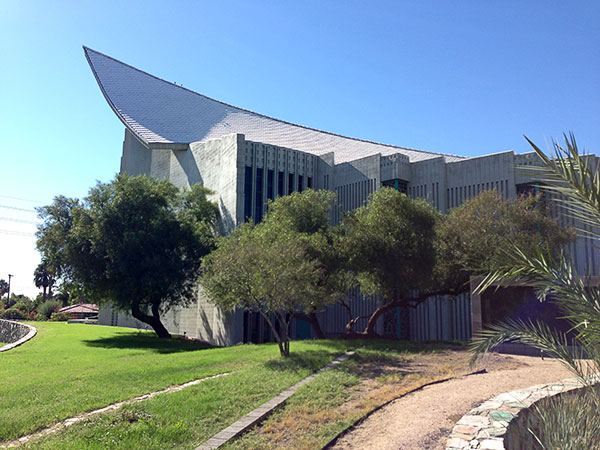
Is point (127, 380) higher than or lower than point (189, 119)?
lower

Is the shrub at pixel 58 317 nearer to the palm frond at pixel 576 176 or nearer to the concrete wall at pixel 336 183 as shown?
the concrete wall at pixel 336 183

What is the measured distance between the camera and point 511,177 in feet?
89.5

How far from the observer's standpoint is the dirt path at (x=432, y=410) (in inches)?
309

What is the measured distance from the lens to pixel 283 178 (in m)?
33.9

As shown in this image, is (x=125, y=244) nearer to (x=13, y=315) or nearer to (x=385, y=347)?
(x=385, y=347)

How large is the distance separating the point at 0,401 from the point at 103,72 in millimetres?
45846

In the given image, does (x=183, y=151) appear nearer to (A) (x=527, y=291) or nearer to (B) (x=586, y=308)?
(A) (x=527, y=291)

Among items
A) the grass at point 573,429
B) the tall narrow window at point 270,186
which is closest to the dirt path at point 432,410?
the grass at point 573,429

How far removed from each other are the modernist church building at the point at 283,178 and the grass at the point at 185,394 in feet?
Result: 25.6

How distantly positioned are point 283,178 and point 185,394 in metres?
24.4

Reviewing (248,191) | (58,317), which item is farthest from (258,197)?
(58,317)

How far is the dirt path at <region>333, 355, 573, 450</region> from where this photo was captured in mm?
7848

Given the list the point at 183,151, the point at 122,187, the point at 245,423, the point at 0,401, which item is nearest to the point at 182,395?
the point at 245,423

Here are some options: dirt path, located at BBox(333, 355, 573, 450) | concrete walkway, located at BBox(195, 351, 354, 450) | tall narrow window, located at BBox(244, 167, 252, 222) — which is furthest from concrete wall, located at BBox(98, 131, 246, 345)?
dirt path, located at BBox(333, 355, 573, 450)
